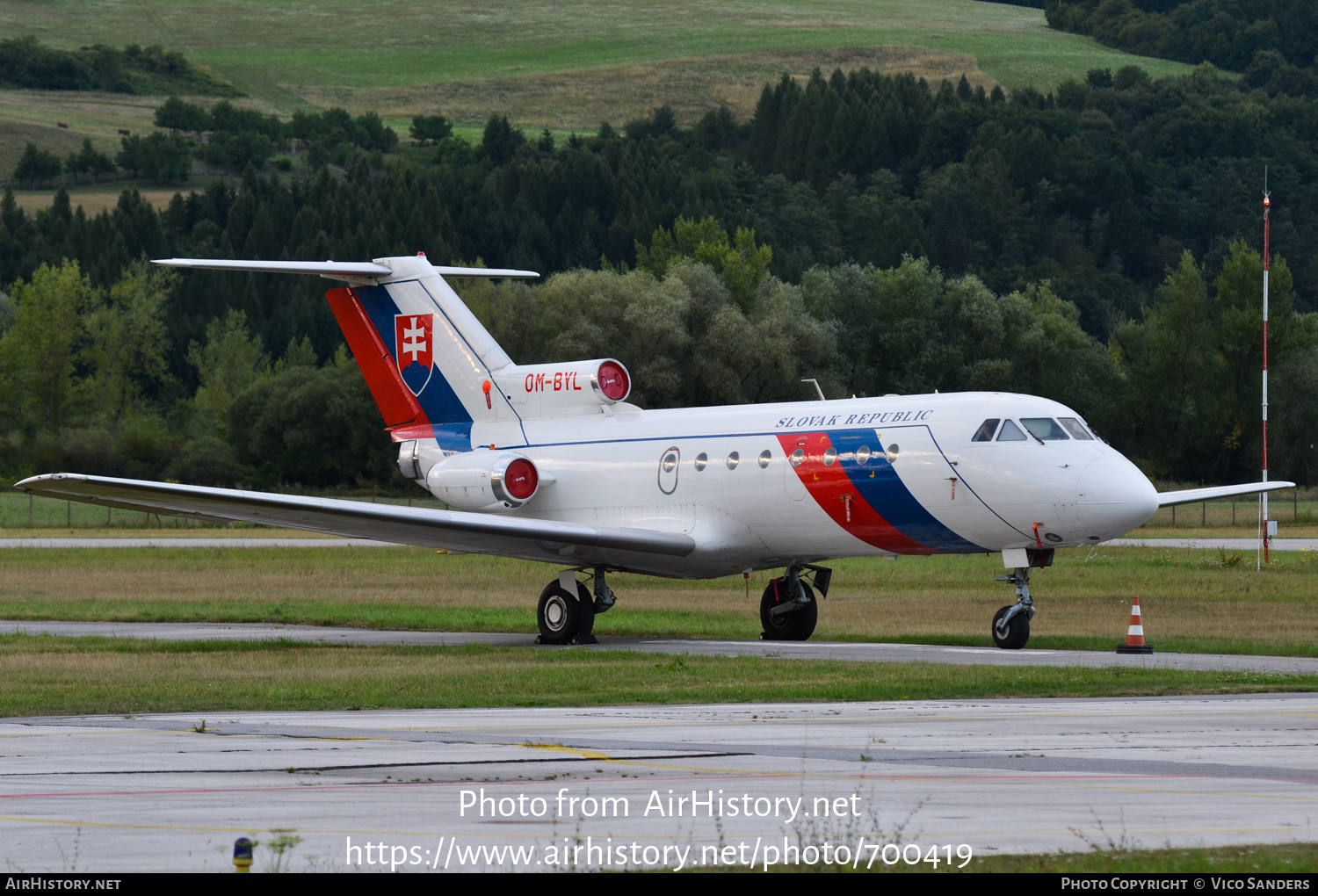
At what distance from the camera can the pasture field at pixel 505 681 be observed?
59.9ft

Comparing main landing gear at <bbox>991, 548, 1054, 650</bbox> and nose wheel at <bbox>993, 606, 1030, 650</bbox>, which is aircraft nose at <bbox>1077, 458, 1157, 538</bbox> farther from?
nose wheel at <bbox>993, 606, 1030, 650</bbox>

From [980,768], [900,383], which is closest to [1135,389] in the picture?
[900,383]

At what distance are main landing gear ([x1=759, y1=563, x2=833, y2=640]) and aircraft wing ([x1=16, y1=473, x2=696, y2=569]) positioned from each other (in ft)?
6.76

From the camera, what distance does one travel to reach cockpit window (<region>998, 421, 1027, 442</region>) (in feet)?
→ 81.4

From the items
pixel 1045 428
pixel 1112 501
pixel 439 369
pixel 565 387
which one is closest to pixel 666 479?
pixel 565 387

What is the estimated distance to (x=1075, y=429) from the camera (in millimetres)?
25141

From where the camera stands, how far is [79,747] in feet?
46.3

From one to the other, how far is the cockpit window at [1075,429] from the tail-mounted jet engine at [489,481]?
8913mm

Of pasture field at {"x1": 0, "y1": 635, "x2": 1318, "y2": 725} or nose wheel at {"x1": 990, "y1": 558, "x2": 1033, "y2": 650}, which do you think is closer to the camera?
pasture field at {"x1": 0, "y1": 635, "x2": 1318, "y2": 725}

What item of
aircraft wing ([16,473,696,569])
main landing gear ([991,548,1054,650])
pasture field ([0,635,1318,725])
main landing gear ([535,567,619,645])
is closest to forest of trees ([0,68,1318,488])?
main landing gear ([535,567,619,645])

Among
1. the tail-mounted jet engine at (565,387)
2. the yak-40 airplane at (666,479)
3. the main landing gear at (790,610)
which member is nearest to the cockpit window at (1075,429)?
the yak-40 airplane at (666,479)

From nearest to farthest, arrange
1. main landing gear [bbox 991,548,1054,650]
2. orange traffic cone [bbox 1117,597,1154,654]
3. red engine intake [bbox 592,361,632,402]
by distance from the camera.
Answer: orange traffic cone [bbox 1117,597,1154,654] → main landing gear [bbox 991,548,1054,650] → red engine intake [bbox 592,361,632,402]

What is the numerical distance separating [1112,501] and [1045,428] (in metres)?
1.60

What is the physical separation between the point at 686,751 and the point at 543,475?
16144 mm
